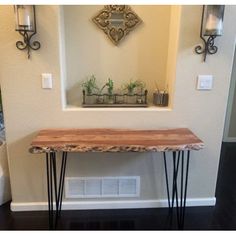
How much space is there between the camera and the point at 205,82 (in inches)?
78.5

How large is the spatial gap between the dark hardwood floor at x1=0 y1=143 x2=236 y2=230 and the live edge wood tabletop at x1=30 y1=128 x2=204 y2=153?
2.41 feet

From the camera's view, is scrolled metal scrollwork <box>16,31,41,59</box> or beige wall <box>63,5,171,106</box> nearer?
scrolled metal scrollwork <box>16,31,41,59</box>

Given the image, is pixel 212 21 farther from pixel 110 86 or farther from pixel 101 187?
pixel 101 187

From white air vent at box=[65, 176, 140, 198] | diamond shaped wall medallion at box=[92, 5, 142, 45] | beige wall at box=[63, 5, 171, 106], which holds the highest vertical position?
diamond shaped wall medallion at box=[92, 5, 142, 45]

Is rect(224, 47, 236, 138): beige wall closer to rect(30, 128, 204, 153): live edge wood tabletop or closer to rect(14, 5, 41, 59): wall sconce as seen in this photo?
rect(30, 128, 204, 153): live edge wood tabletop

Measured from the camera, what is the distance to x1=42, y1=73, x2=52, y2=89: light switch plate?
1.92m

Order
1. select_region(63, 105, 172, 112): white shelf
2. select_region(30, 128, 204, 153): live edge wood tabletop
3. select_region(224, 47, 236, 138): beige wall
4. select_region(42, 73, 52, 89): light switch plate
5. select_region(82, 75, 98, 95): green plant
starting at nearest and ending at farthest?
select_region(30, 128, 204, 153): live edge wood tabletop → select_region(42, 73, 52, 89): light switch plate → select_region(63, 105, 172, 112): white shelf → select_region(82, 75, 98, 95): green plant → select_region(224, 47, 236, 138): beige wall

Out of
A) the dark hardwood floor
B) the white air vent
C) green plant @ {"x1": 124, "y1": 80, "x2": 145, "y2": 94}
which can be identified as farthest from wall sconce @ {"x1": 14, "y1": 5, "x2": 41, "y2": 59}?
the dark hardwood floor

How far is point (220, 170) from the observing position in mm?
2934

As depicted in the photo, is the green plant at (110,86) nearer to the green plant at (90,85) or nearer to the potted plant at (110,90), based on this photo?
the potted plant at (110,90)

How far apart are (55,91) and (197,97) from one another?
1146 mm

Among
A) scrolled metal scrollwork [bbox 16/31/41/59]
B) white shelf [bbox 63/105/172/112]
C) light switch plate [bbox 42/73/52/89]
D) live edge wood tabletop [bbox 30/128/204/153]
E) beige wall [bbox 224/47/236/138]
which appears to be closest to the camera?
live edge wood tabletop [bbox 30/128/204/153]

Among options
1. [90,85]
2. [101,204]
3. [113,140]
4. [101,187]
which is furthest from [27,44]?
[101,204]

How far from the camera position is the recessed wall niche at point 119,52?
6.78 ft
